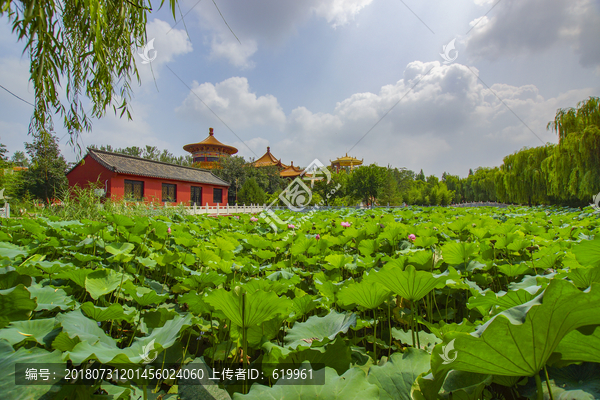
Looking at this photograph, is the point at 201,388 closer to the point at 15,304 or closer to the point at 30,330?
the point at 30,330

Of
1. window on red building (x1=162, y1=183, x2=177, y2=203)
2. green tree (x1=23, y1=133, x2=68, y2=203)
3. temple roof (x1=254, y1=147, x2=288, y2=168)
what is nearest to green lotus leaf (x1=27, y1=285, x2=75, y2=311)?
window on red building (x1=162, y1=183, x2=177, y2=203)

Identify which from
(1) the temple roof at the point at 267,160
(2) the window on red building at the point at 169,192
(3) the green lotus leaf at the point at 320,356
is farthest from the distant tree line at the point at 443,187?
(1) the temple roof at the point at 267,160

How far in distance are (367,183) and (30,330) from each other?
23.4 metres

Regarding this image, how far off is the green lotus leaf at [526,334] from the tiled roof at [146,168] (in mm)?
16775

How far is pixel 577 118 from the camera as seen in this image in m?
9.16

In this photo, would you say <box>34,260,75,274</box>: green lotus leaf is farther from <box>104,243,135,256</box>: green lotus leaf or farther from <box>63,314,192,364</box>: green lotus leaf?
<box>63,314,192,364</box>: green lotus leaf

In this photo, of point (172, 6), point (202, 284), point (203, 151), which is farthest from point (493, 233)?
point (203, 151)

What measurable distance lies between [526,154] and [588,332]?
18.6 meters

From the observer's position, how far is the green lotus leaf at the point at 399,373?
1.82ft

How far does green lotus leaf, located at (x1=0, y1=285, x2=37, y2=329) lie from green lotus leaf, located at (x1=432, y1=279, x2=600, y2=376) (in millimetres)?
1082

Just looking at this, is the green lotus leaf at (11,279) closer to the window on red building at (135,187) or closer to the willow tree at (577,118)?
the willow tree at (577,118)

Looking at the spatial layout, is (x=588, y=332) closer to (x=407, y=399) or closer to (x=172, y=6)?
(x=407, y=399)

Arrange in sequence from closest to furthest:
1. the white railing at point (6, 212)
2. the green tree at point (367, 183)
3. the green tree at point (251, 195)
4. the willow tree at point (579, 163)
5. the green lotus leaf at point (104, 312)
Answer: the green lotus leaf at point (104, 312)
the white railing at point (6, 212)
the willow tree at point (579, 163)
the green tree at point (251, 195)
the green tree at point (367, 183)

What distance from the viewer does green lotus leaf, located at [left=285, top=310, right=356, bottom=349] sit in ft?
2.61
